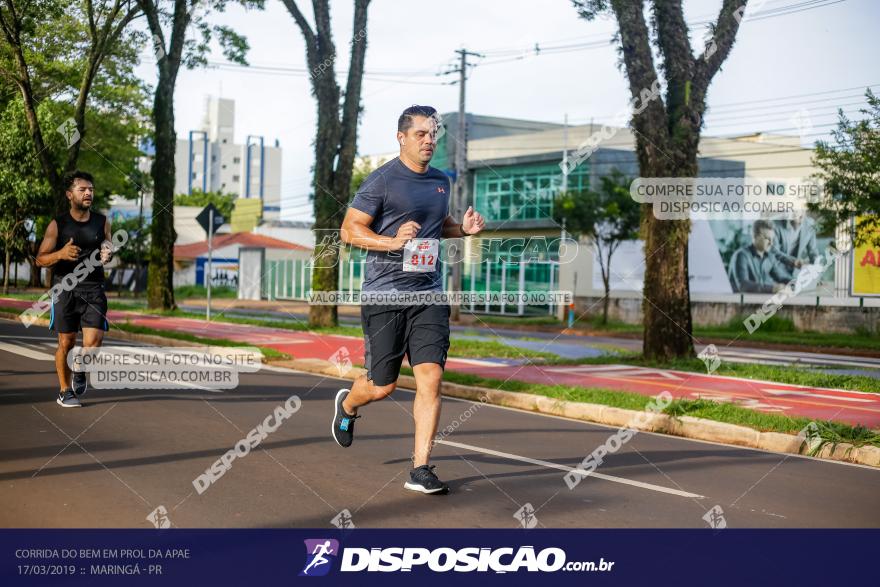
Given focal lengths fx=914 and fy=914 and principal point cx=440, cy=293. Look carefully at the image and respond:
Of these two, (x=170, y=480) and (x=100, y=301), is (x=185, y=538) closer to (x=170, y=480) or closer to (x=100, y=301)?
(x=170, y=480)

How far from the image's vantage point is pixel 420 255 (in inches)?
213

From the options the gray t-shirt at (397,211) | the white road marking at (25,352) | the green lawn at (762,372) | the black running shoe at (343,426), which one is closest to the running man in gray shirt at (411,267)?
the gray t-shirt at (397,211)

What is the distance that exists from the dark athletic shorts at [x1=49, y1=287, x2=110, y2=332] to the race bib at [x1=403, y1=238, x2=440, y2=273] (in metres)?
4.15

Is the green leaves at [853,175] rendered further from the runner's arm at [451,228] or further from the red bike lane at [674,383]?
the runner's arm at [451,228]

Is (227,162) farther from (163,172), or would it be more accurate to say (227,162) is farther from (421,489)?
(421,489)

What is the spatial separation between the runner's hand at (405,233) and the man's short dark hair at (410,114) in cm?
68

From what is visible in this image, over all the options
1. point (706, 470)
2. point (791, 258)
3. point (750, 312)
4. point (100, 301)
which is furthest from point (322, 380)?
point (791, 258)

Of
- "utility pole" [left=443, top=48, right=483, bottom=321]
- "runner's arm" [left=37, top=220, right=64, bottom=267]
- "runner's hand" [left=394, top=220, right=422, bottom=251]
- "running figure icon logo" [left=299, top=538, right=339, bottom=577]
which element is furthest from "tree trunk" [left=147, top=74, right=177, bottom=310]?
"running figure icon logo" [left=299, top=538, right=339, bottom=577]

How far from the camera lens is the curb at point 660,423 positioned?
24.9 ft

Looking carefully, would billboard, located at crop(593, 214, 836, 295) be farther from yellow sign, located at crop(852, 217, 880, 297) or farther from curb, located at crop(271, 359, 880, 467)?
curb, located at crop(271, 359, 880, 467)

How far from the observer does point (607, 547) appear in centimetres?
432

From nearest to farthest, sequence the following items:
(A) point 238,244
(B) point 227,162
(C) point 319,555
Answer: (C) point 319,555 < (A) point 238,244 < (B) point 227,162

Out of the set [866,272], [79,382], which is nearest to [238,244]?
[866,272]

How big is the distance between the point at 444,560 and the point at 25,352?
11.1 m
